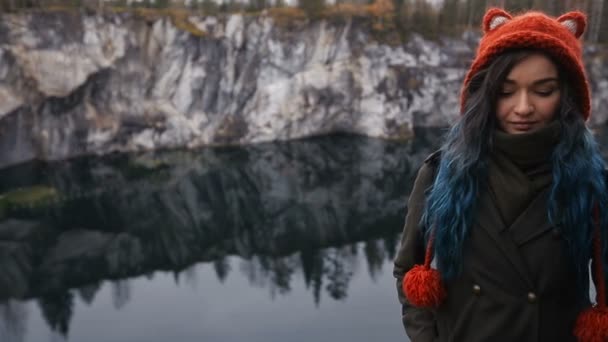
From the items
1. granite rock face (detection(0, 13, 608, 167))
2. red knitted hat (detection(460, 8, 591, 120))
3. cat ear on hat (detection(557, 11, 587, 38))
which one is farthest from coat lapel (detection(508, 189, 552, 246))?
granite rock face (detection(0, 13, 608, 167))

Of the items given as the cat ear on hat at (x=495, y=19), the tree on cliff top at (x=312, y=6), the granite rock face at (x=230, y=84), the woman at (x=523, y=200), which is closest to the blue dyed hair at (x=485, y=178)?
the woman at (x=523, y=200)

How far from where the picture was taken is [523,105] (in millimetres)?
2238

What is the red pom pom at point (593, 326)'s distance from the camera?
7.27ft

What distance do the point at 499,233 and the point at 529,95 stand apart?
22.8 inches

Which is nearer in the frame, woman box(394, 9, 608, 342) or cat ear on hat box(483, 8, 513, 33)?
woman box(394, 9, 608, 342)

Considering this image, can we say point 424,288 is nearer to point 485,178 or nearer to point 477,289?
point 477,289

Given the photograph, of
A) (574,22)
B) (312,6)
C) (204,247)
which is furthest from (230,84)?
(574,22)

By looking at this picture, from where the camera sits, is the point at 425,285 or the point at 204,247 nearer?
the point at 425,285

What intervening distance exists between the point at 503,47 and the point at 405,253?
100 centimetres

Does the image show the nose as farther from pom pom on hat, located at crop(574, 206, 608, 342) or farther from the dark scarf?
pom pom on hat, located at crop(574, 206, 608, 342)

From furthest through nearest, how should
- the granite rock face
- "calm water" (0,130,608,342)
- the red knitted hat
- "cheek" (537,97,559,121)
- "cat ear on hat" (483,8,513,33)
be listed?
the granite rock face
"calm water" (0,130,608,342)
"cat ear on hat" (483,8,513,33)
"cheek" (537,97,559,121)
the red knitted hat

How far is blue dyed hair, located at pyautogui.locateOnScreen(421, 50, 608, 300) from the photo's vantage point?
2.19 m

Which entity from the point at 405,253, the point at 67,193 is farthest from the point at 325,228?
the point at 405,253

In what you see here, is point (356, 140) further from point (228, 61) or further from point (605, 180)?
point (605, 180)
